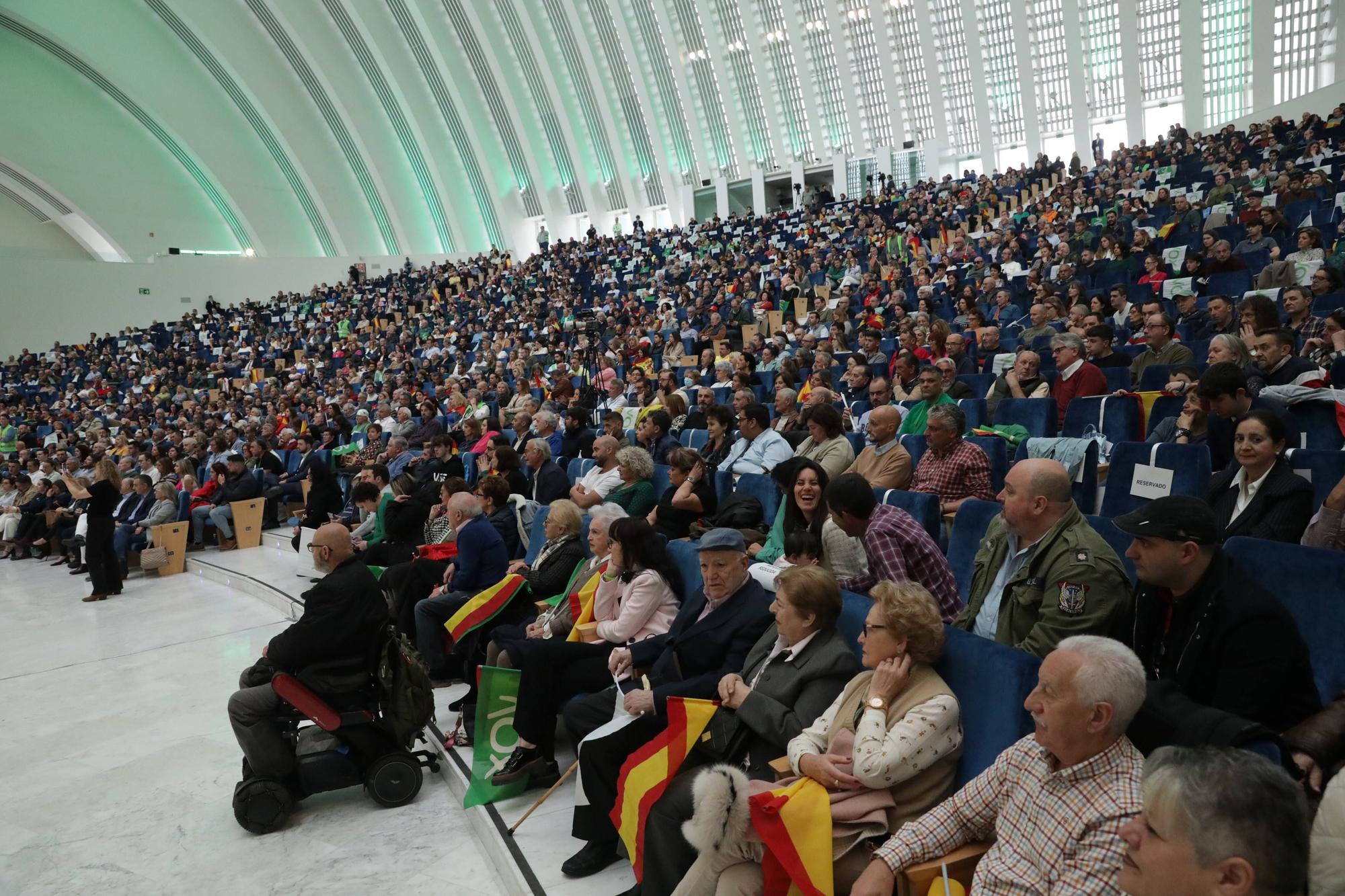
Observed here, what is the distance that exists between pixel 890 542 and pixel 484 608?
7.25ft

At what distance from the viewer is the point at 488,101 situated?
3134 cm

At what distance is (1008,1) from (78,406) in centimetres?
2559

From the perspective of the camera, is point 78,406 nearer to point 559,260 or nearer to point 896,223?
point 559,260

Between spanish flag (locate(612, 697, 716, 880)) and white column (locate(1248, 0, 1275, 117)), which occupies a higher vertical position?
white column (locate(1248, 0, 1275, 117))

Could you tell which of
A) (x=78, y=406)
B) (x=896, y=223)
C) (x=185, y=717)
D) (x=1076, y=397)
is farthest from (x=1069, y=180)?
(x=78, y=406)

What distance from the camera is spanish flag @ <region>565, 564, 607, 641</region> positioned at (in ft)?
12.6

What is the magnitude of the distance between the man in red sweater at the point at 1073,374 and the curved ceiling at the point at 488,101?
2155 centimetres

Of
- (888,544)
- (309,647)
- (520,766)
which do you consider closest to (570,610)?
(520,766)

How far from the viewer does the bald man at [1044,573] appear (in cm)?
223

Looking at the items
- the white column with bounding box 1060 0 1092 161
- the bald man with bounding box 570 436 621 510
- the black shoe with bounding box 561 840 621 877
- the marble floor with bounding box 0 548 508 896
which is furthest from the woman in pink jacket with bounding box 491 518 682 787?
the white column with bounding box 1060 0 1092 161

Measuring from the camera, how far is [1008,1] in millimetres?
23484

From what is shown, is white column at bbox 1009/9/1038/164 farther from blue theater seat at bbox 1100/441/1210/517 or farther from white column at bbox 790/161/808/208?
blue theater seat at bbox 1100/441/1210/517

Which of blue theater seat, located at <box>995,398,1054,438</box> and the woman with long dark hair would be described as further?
the woman with long dark hair

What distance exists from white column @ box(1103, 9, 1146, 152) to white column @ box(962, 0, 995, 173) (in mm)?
3433
